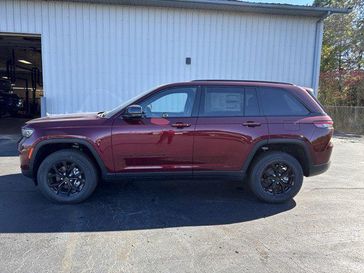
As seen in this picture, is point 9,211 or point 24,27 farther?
point 24,27

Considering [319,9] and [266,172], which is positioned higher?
[319,9]

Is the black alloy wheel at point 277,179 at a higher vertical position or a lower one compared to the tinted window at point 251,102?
lower

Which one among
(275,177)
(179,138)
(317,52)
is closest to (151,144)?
(179,138)

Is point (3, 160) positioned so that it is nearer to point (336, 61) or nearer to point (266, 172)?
point (266, 172)

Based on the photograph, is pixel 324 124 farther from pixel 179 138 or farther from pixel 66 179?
pixel 66 179

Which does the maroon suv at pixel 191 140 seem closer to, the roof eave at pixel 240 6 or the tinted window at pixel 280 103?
the tinted window at pixel 280 103

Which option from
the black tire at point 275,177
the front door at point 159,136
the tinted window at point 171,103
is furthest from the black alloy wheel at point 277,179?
the tinted window at point 171,103

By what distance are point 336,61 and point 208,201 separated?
20.1 metres

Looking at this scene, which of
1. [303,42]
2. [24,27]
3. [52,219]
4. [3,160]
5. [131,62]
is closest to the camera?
[52,219]

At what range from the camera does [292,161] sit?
4.90 meters

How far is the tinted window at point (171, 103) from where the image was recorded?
4.69 metres

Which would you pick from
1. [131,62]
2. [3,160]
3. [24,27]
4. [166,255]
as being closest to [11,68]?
[24,27]

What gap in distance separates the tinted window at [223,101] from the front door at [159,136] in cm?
22

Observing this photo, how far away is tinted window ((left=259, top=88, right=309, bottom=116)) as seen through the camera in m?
4.86
